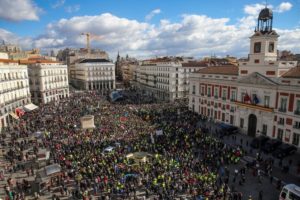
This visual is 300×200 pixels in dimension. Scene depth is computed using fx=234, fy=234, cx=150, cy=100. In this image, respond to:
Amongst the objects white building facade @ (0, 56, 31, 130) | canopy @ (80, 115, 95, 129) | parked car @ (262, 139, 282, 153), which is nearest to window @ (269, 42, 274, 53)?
parked car @ (262, 139, 282, 153)

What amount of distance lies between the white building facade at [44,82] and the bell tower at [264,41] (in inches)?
2260

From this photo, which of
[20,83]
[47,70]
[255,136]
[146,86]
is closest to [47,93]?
[47,70]

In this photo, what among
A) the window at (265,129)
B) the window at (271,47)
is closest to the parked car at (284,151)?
the window at (265,129)

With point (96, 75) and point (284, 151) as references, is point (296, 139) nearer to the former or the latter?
point (284, 151)

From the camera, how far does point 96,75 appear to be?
104 meters

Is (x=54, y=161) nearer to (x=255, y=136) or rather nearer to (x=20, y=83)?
(x=255, y=136)

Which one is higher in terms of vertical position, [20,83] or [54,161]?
[20,83]

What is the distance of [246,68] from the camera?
130ft

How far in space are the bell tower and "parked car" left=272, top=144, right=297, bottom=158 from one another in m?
13.6

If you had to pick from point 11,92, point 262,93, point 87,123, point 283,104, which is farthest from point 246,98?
point 11,92

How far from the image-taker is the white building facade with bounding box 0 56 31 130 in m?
48.0

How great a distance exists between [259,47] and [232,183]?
23.8 meters

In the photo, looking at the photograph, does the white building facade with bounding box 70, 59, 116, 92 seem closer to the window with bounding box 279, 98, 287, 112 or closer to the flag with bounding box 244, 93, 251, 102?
the flag with bounding box 244, 93, 251, 102

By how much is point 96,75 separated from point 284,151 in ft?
283
